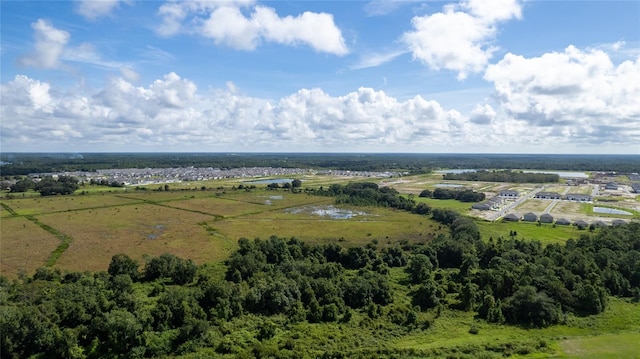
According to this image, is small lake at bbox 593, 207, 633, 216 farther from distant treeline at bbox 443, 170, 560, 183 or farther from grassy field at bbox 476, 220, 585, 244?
distant treeline at bbox 443, 170, 560, 183

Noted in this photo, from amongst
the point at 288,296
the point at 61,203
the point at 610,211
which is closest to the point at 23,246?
the point at 288,296

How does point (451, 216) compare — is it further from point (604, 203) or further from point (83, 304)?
point (83, 304)

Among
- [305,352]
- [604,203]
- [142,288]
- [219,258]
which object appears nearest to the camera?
[305,352]

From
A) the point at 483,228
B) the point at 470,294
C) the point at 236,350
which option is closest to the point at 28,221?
the point at 236,350

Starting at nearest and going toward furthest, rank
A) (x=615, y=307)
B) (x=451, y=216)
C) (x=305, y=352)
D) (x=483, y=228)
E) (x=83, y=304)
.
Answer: (x=305, y=352) → (x=83, y=304) → (x=615, y=307) → (x=483, y=228) → (x=451, y=216)

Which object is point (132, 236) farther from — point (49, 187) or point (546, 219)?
point (546, 219)

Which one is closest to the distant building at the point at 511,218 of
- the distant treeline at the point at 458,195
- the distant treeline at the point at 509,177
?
the distant treeline at the point at 458,195
